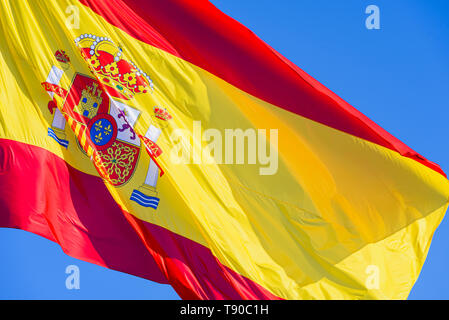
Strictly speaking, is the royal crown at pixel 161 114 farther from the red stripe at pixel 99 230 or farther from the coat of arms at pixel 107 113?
the red stripe at pixel 99 230

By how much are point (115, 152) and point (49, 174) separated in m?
0.96

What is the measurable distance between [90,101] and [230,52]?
2189 millimetres

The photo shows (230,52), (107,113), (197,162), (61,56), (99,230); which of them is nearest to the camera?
(99,230)

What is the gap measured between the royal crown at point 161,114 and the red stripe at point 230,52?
93cm

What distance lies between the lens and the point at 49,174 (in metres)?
9.61

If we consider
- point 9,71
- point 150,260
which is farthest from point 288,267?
point 9,71

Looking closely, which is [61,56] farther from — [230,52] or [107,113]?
[230,52]

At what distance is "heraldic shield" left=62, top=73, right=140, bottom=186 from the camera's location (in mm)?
9711

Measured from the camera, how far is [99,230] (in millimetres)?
9445

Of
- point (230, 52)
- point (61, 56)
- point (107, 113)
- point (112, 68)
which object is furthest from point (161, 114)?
point (61, 56)

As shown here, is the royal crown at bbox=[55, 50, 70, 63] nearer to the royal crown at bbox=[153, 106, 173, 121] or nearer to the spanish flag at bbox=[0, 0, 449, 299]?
the spanish flag at bbox=[0, 0, 449, 299]

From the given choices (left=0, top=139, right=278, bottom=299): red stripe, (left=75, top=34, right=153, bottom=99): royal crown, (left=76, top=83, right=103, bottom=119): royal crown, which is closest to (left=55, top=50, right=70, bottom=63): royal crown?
(left=75, top=34, right=153, bottom=99): royal crown

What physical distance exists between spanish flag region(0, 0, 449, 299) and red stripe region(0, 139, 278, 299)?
0.02 meters

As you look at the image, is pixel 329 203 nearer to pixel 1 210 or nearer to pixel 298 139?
pixel 298 139
